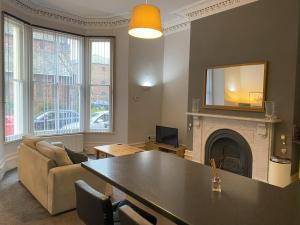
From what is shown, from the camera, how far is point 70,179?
2820 millimetres

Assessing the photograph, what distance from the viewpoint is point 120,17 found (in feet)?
17.9

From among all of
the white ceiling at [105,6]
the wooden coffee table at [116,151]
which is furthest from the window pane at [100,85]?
the wooden coffee table at [116,151]

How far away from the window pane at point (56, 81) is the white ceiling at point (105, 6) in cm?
59

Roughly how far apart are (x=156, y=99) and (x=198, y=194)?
4784 mm

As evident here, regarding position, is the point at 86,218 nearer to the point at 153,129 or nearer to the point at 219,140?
the point at 219,140

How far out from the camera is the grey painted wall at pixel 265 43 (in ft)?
11.1

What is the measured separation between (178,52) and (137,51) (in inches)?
39.8

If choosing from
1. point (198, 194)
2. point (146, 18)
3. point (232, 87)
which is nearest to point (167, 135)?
point (232, 87)

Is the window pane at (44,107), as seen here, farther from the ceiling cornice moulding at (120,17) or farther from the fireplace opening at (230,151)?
the fireplace opening at (230,151)

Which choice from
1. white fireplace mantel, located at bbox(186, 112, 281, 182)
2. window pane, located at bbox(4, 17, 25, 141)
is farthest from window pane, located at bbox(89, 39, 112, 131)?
white fireplace mantel, located at bbox(186, 112, 281, 182)

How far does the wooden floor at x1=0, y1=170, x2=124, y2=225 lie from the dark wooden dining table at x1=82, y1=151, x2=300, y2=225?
1248 mm

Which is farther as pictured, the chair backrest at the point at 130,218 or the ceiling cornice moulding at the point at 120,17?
the ceiling cornice moulding at the point at 120,17

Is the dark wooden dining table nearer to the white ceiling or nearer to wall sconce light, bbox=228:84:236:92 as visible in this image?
wall sconce light, bbox=228:84:236:92

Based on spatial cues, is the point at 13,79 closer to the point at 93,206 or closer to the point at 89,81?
the point at 89,81
